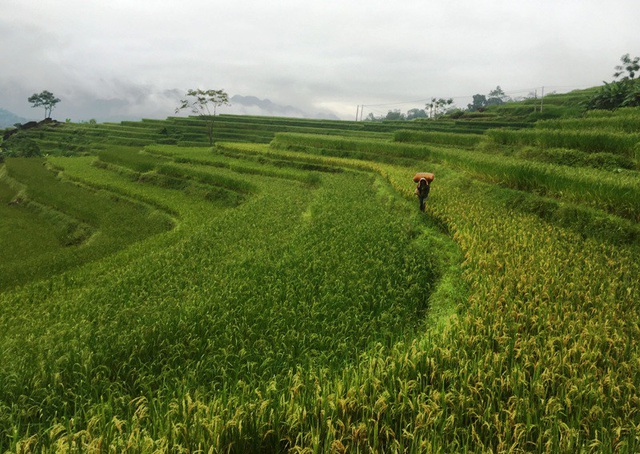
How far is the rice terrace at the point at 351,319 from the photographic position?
11.5 feet

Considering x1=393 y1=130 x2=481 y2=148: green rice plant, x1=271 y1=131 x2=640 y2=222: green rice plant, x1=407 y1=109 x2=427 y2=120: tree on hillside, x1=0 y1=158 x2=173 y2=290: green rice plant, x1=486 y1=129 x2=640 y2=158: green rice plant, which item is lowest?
x1=0 y1=158 x2=173 y2=290: green rice plant

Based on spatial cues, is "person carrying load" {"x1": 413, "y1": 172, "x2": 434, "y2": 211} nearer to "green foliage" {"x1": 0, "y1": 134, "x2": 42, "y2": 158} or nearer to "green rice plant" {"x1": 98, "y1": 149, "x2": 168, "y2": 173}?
"green rice plant" {"x1": 98, "y1": 149, "x2": 168, "y2": 173}

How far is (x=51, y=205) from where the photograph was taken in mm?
19516

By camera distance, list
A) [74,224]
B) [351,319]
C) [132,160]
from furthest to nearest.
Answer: [132,160] → [74,224] → [351,319]

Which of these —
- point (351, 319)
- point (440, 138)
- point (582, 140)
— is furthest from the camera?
point (440, 138)

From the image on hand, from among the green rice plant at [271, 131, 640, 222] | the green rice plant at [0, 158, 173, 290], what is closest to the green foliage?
the green rice plant at [0, 158, 173, 290]

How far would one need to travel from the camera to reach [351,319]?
6.25 metres

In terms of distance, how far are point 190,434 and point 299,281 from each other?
14.5 ft

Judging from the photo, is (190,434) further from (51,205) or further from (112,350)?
(51,205)

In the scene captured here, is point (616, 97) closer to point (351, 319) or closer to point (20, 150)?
point (351, 319)

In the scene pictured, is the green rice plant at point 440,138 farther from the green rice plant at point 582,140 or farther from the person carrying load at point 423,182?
the person carrying load at point 423,182

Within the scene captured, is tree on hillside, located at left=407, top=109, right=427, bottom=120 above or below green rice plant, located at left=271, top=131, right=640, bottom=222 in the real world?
above

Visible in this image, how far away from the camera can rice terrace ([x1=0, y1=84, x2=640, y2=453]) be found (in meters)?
3.50

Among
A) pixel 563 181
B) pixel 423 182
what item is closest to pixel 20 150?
pixel 423 182
